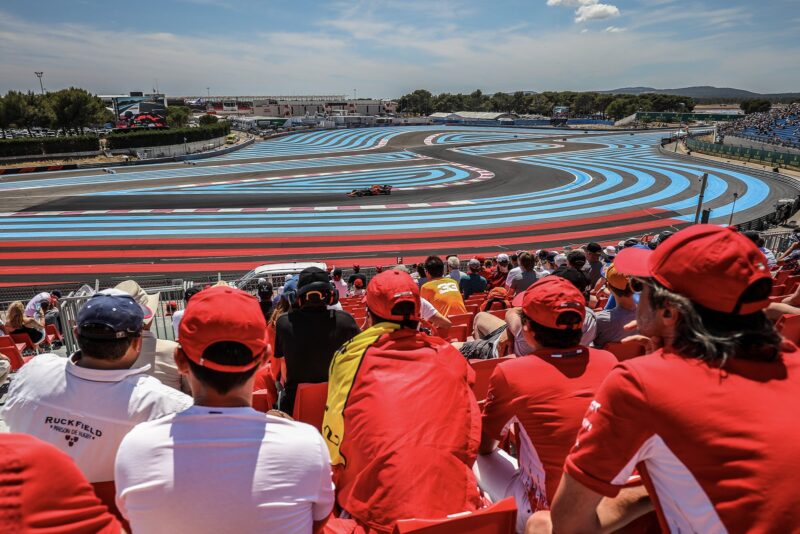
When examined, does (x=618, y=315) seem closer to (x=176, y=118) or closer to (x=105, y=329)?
(x=105, y=329)

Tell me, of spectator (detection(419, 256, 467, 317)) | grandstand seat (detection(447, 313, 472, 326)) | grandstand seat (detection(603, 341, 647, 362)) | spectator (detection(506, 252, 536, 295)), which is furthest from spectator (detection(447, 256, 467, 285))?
grandstand seat (detection(603, 341, 647, 362))

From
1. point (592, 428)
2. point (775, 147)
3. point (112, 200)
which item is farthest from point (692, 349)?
point (775, 147)

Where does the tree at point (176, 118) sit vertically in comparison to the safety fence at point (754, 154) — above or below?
above

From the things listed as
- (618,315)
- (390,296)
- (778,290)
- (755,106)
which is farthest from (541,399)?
(755,106)

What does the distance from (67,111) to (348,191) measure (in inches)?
2000

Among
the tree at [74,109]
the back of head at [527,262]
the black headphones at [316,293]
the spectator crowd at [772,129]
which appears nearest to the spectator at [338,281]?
the back of head at [527,262]

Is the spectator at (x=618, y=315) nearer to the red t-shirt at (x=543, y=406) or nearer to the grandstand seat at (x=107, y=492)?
the red t-shirt at (x=543, y=406)

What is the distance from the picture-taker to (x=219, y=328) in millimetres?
1757

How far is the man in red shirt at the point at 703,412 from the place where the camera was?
4.08 feet

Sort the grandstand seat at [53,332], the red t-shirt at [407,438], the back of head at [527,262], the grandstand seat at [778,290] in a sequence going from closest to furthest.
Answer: the red t-shirt at [407,438]
the grandstand seat at [778,290]
the back of head at [527,262]
the grandstand seat at [53,332]

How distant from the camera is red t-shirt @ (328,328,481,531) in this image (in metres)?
1.99

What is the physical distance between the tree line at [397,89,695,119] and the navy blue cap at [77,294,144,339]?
5880 inches

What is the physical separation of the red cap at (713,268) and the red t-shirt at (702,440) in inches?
7.7

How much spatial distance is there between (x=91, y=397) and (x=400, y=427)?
141 centimetres
